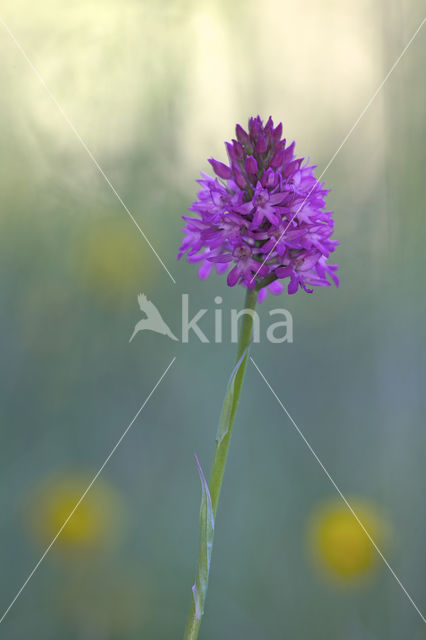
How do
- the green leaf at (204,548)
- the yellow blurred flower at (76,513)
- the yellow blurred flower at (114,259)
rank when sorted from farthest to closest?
the yellow blurred flower at (114,259)
the yellow blurred flower at (76,513)
the green leaf at (204,548)

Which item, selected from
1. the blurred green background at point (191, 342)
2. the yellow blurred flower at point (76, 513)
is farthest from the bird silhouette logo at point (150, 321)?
the yellow blurred flower at point (76, 513)

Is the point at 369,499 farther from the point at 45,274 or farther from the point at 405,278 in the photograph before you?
the point at 45,274

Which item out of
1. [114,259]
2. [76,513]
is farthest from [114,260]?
[76,513]

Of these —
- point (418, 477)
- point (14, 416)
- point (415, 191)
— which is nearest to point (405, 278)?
point (415, 191)

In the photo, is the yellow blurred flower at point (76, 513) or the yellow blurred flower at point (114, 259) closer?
the yellow blurred flower at point (76, 513)

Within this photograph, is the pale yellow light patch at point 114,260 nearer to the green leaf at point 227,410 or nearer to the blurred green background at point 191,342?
the blurred green background at point 191,342

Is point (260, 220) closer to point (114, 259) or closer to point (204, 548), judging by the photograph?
point (204, 548)

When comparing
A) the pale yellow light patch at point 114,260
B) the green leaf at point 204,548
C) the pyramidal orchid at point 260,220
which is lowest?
the green leaf at point 204,548
